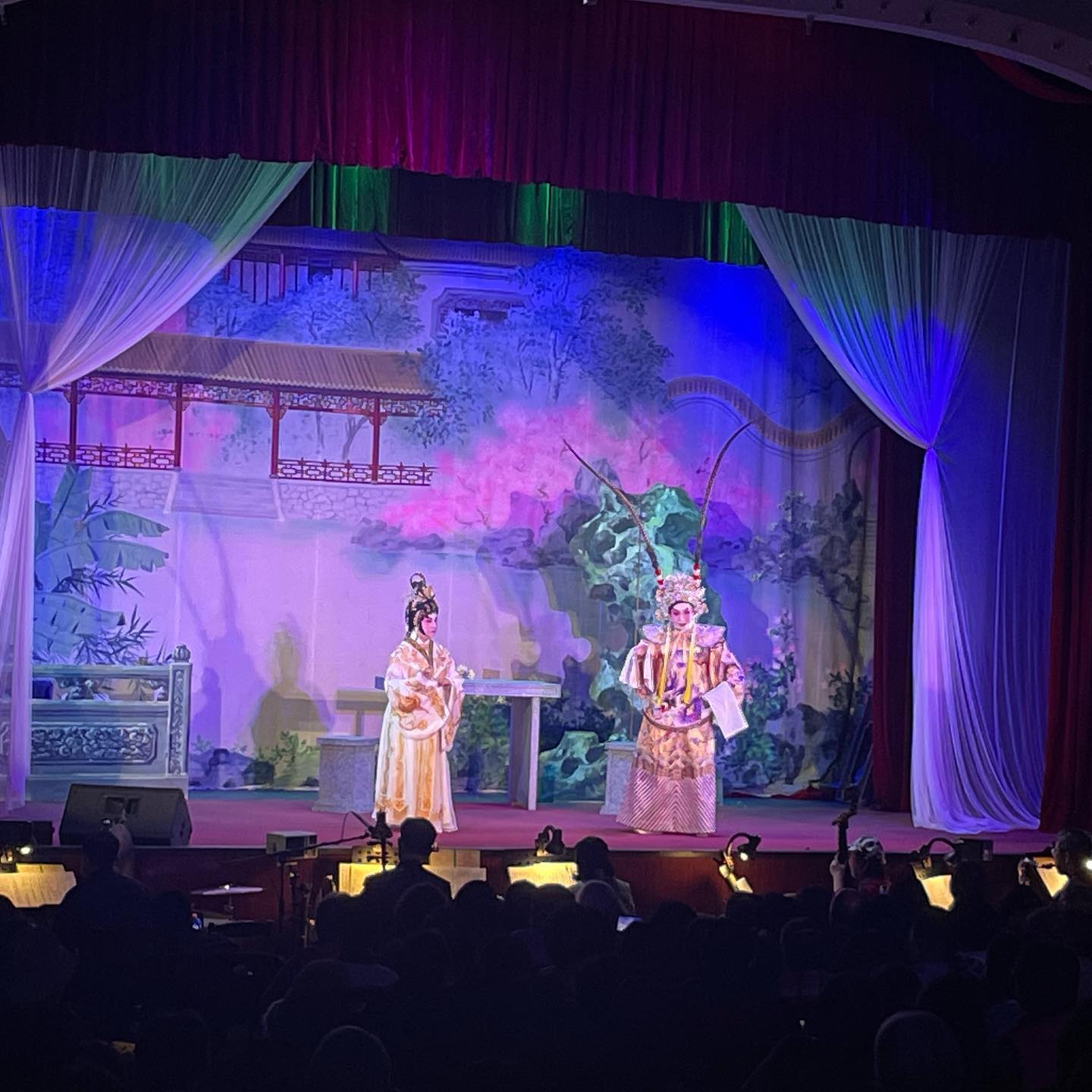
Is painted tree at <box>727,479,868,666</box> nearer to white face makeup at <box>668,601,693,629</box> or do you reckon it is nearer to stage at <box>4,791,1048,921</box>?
stage at <box>4,791,1048,921</box>

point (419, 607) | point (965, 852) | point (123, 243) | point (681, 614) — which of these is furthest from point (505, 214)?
point (965, 852)

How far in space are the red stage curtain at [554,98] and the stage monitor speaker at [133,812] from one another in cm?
311

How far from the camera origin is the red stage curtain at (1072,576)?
9.92 m

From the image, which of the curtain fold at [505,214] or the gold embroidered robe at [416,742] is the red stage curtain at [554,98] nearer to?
the curtain fold at [505,214]

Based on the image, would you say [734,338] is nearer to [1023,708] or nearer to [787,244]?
[787,244]

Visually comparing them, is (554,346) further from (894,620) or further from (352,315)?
(894,620)

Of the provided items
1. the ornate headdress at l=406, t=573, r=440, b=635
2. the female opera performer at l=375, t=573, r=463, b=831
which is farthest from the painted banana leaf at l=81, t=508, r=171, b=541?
the female opera performer at l=375, t=573, r=463, b=831

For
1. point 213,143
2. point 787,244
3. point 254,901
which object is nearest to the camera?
point 254,901

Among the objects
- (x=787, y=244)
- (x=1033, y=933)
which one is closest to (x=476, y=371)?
(x=787, y=244)

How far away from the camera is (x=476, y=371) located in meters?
11.5

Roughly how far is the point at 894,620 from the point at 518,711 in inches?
100

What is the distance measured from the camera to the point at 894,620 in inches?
452

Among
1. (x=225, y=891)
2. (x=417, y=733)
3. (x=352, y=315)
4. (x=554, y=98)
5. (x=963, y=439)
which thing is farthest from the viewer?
(x=352, y=315)

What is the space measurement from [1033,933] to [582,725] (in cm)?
707
